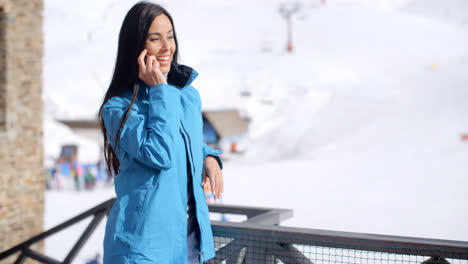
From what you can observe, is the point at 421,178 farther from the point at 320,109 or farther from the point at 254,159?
the point at 320,109

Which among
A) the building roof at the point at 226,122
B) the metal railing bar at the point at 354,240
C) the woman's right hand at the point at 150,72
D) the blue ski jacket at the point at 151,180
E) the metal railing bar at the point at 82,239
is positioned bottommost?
the metal railing bar at the point at 82,239

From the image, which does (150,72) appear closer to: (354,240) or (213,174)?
(213,174)

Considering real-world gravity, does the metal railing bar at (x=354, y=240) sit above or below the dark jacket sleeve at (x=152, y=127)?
below

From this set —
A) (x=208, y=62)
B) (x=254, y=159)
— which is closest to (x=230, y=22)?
(x=208, y=62)

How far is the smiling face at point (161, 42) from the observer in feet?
3.98

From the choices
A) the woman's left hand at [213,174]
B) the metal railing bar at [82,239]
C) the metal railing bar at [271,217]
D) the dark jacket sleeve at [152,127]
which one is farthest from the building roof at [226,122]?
the dark jacket sleeve at [152,127]

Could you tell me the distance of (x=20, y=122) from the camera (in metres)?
4.88

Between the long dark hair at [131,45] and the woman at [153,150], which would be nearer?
the woman at [153,150]

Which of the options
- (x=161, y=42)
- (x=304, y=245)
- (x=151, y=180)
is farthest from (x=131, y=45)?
(x=304, y=245)

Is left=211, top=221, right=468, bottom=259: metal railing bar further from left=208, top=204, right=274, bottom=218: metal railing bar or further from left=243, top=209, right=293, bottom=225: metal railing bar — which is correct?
left=208, top=204, right=274, bottom=218: metal railing bar

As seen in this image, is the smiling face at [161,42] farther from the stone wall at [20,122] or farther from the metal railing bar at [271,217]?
the stone wall at [20,122]

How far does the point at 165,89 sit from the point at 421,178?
9.65 meters

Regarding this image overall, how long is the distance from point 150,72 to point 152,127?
0.16m

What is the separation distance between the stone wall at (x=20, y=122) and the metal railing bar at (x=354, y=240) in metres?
3.90
